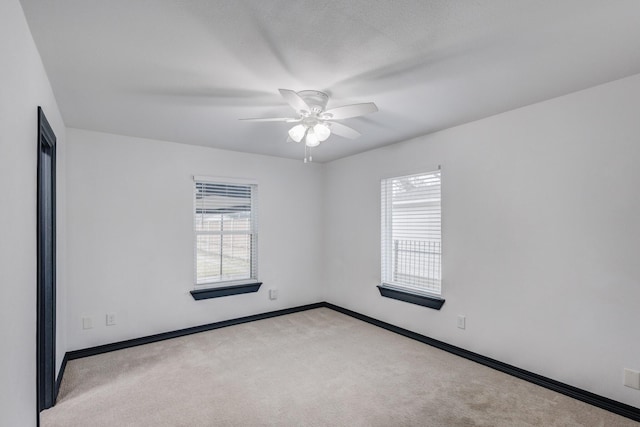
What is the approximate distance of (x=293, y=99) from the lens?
2.11 metres

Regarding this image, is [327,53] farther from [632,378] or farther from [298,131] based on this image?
[632,378]

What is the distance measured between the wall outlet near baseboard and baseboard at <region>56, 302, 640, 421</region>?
0.51 ft

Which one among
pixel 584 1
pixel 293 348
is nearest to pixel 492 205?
pixel 584 1

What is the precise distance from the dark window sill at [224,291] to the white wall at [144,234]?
95mm

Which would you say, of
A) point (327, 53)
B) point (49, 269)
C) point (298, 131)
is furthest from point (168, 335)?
point (327, 53)

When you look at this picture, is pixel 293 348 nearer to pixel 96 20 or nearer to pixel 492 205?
pixel 492 205

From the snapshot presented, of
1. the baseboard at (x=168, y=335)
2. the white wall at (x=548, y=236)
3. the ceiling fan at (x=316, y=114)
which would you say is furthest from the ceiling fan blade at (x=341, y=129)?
the baseboard at (x=168, y=335)

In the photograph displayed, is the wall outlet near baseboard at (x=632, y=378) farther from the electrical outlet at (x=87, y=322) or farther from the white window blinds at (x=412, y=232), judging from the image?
the electrical outlet at (x=87, y=322)

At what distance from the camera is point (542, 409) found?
7.80ft

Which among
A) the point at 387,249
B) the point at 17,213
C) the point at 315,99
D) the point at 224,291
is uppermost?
the point at 315,99

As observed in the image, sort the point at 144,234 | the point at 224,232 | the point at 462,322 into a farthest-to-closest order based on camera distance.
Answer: the point at 224,232
the point at 144,234
the point at 462,322

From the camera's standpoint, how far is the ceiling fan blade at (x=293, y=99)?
200 centimetres

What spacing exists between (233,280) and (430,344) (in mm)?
2629

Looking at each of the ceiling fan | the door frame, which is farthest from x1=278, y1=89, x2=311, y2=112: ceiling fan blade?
the door frame
